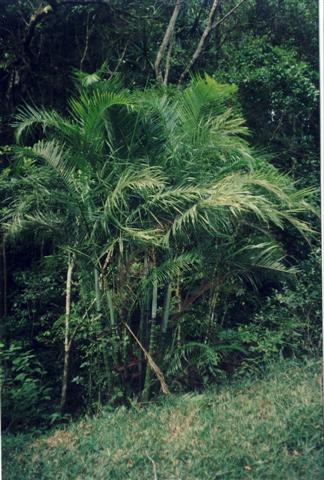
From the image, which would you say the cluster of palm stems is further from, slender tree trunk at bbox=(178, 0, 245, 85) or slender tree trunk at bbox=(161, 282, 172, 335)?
slender tree trunk at bbox=(178, 0, 245, 85)

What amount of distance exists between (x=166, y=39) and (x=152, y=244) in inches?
67.5

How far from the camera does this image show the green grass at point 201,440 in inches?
166

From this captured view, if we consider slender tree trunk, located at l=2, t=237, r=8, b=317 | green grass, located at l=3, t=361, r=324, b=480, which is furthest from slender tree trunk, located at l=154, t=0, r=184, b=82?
green grass, located at l=3, t=361, r=324, b=480

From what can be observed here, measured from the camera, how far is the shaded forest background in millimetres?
4762

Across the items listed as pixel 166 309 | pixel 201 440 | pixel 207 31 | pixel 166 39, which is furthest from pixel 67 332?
pixel 207 31

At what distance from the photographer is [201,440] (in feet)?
14.4

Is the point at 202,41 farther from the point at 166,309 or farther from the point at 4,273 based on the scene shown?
the point at 4,273

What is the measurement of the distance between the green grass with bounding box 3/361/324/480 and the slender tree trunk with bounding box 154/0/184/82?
8.32ft

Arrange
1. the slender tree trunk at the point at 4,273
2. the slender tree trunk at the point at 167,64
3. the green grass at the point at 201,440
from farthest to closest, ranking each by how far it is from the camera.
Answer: the slender tree trunk at the point at 167,64 < the slender tree trunk at the point at 4,273 < the green grass at the point at 201,440

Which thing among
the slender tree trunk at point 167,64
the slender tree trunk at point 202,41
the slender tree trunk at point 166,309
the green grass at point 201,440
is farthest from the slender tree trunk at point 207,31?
the green grass at point 201,440

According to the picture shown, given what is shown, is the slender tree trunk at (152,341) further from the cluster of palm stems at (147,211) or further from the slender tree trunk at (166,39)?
the slender tree trunk at (166,39)

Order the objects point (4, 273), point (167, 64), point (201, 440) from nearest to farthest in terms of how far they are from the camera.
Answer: point (201, 440), point (4, 273), point (167, 64)

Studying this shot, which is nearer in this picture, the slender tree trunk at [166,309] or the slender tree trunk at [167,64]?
the slender tree trunk at [166,309]

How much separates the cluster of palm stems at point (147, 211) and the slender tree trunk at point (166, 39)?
218 mm
